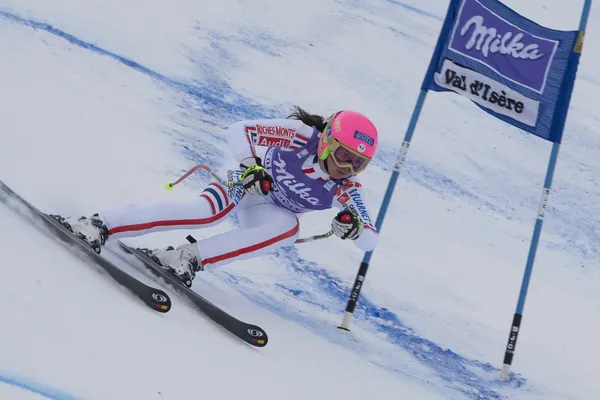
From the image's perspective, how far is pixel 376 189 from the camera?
8219 mm

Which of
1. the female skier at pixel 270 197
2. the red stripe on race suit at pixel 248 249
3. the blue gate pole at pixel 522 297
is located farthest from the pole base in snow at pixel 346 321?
the blue gate pole at pixel 522 297

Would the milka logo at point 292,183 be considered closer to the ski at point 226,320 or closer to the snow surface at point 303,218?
the snow surface at point 303,218

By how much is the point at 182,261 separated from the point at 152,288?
568 millimetres

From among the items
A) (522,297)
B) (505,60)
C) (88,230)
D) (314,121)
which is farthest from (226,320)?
(505,60)

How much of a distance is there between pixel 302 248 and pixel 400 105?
433cm

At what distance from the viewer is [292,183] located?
188 inches

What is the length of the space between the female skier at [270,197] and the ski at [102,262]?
0.42 ft

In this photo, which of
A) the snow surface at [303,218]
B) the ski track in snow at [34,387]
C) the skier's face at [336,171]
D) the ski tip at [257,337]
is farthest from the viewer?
the skier's face at [336,171]

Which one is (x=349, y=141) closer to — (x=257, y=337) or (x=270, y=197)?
(x=270, y=197)

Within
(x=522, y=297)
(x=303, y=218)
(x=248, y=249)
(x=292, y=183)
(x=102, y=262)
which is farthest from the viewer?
(x=303, y=218)

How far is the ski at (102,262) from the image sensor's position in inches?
153

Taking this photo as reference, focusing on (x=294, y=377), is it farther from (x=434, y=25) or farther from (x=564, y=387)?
(x=434, y=25)

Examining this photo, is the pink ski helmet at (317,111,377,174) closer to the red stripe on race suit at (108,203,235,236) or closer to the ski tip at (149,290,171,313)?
the red stripe on race suit at (108,203,235,236)

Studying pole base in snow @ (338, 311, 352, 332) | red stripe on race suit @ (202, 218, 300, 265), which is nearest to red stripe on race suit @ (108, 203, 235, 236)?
red stripe on race suit @ (202, 218, 300, 265)
